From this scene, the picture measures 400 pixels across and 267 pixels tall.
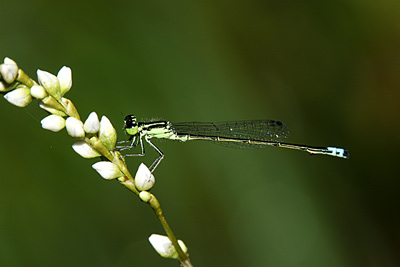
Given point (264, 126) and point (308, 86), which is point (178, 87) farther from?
point (308, 86)

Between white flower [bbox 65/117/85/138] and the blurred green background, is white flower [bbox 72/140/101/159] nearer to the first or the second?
white flower [bbox 65/117/85/138]

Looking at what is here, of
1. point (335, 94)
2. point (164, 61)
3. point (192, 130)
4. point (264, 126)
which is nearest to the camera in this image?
point (192, 130)

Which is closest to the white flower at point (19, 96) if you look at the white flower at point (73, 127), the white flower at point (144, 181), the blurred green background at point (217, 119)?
the white flower at point (73, 127)

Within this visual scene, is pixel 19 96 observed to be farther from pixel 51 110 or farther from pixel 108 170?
pixel 108 170

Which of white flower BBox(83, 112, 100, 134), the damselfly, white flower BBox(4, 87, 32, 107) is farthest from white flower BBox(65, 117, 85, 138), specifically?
the damselfly

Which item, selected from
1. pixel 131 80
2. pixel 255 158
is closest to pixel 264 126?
pixel 255 158

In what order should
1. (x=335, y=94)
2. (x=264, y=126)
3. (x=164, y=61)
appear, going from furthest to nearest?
(x=335, y=94) → (x=164, y=61) → (x=264, y=126)
